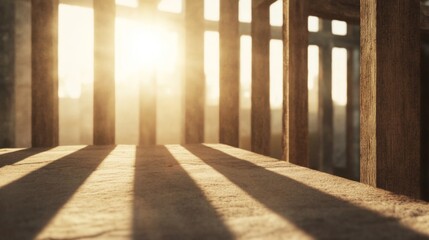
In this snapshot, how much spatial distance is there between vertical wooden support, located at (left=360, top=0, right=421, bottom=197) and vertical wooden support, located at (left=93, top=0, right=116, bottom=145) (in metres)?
2.75

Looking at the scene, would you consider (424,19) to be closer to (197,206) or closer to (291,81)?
(291,81)

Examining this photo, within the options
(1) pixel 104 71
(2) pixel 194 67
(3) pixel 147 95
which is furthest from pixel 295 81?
(1) pixel 104 71

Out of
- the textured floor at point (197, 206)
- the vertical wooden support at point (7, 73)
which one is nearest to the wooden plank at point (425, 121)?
the textured floor at point (197, 206)

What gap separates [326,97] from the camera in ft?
30.6

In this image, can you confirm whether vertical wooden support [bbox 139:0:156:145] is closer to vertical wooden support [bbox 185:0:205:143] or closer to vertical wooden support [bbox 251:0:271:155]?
vertical wooden support [bbox 185:0:205:143]

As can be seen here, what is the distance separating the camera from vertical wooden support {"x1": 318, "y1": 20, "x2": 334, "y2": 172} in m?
9.15

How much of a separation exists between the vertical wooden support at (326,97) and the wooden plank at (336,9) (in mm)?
4754

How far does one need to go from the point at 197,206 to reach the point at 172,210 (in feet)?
0.35

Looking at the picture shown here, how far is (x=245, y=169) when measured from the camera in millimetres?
2209

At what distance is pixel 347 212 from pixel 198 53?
129 inches

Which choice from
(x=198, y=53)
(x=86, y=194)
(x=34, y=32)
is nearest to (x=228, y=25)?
(x=198, y=53)

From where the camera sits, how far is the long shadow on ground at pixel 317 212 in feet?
3.46

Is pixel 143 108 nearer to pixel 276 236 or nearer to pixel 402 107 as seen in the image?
pixel 402 107

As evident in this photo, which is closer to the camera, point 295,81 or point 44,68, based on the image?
point 295,81
